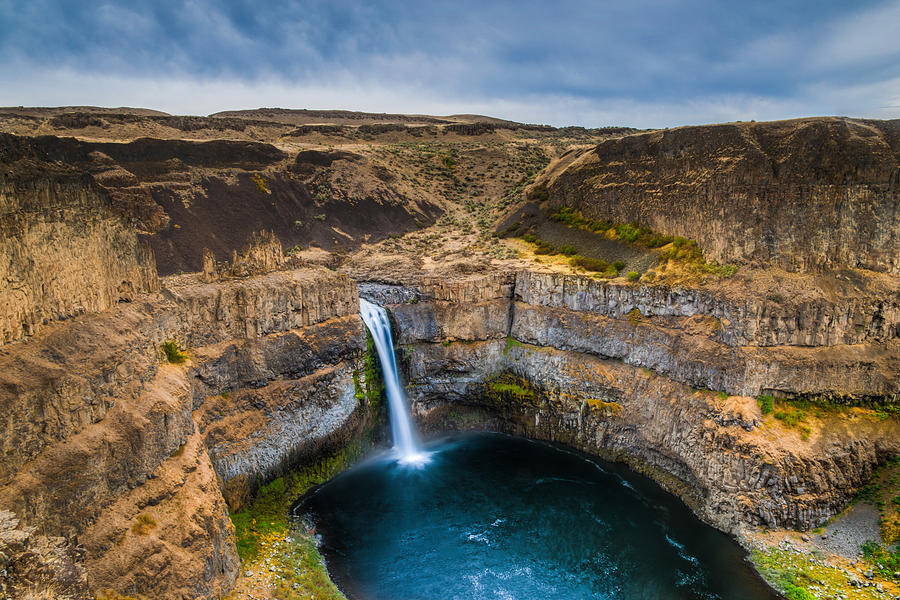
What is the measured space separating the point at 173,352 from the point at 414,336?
14.4 m

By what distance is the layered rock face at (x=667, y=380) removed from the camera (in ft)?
78.8

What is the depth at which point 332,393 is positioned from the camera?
29250 millimetres

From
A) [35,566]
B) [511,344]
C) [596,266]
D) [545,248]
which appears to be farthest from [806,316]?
[35,566]

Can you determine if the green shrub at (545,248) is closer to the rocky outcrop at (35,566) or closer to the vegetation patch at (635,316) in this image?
the vegetation patch at (635,316)

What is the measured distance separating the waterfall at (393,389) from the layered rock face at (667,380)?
0.92 metres

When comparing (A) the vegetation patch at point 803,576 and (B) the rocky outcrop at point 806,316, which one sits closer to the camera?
(A) the vegetation patch at point 803,576

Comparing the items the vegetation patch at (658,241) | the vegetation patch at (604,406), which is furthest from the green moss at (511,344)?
the vegetation patch at (658,241)

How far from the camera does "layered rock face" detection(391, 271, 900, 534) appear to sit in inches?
946

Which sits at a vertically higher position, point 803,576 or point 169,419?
point 169,419

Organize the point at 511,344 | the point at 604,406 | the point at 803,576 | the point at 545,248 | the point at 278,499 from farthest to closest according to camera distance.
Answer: the point at 545,248, the point at 511,344, the point at 604,406, the point at 278,499, the point at 803,576

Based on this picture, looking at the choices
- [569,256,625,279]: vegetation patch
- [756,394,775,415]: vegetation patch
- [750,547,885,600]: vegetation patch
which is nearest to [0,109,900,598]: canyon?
[756,394,775,415]: vegetation patch

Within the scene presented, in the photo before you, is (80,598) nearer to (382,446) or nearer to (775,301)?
(382,446)

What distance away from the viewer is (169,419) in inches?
722

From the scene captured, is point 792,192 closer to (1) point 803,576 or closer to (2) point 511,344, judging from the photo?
(2) point 511,344
